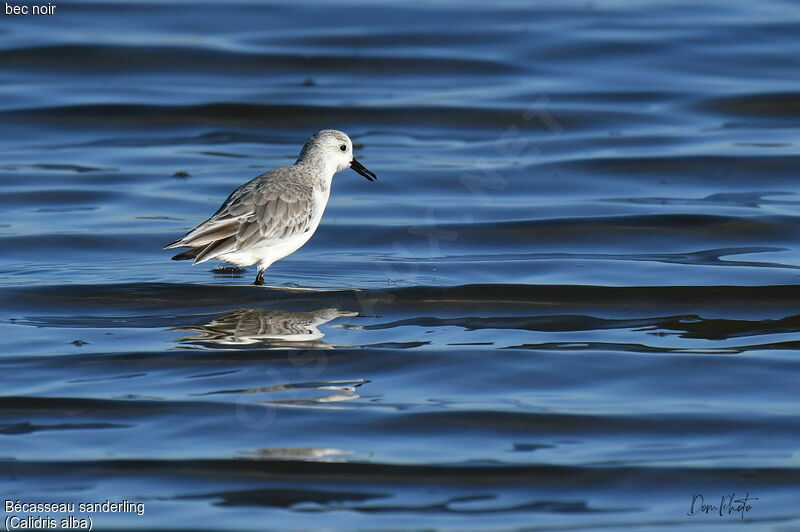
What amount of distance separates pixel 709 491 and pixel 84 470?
3.23 metres

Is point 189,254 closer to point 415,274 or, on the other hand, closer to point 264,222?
point 264,222

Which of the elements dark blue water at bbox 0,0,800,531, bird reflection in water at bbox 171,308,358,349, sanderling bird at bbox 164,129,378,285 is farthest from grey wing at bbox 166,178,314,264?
bird reflection in water at bbox 171,308,358,349

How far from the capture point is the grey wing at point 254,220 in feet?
31.0

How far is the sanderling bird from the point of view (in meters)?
9.48

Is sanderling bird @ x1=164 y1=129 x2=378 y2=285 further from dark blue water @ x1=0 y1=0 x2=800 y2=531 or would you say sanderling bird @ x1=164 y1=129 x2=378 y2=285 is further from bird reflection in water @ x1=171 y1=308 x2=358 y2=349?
bird reflection in water @ x1=171 y1=308 x2=358 y2=349

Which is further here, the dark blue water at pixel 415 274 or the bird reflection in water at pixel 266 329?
the bird reflection in water at pixel 266 329

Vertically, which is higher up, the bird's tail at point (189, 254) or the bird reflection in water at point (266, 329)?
the bird's tail at point (189, 254)

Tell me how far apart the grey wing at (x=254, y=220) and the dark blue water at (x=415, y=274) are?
436mm

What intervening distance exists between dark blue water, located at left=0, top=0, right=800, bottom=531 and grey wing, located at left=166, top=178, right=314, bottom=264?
0.44 metres

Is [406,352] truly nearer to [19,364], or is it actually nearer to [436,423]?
[436,423]

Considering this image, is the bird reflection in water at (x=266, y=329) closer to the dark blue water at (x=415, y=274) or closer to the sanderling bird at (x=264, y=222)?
the dark blue water at (x=415, y=274)

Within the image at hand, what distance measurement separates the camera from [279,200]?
9898 mm

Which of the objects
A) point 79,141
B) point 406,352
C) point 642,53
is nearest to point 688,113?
point 642,53

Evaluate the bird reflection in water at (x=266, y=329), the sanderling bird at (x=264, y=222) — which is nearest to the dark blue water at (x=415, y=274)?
the bird reflection in water at (x=266, y=329)
